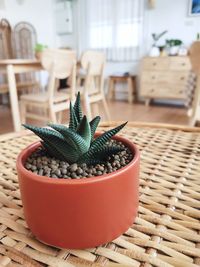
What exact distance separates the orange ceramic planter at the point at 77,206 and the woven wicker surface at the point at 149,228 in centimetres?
1

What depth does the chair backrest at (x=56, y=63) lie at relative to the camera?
165 centimetres

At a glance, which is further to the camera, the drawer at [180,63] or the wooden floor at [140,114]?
the drawer at [180,63]

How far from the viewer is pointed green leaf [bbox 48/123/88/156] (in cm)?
26

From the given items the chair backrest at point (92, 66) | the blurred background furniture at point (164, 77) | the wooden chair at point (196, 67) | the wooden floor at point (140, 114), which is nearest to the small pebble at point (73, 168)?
the wooden chair at point (196, 67)

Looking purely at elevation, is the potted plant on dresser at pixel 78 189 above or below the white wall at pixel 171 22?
below

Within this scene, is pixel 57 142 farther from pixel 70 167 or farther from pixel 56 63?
pixel 56 63

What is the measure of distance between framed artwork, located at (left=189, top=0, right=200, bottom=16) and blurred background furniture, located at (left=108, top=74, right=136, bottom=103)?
47.4 inches

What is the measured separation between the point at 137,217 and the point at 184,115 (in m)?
2.83

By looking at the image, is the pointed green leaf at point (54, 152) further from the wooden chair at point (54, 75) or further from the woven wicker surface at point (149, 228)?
the wooden chair at point (54, 75)

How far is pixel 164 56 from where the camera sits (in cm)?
328

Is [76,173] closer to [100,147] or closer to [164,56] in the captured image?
[100,147]

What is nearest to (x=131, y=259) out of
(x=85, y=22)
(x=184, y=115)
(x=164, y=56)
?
(x=184, y=115)

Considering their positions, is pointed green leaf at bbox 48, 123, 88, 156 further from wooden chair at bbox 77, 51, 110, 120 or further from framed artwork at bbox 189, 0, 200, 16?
framed artwork at bbox 189, 0, 200, 16

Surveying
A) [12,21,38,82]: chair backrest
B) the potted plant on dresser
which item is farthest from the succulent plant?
[12,21,38,82]: chair backrest
